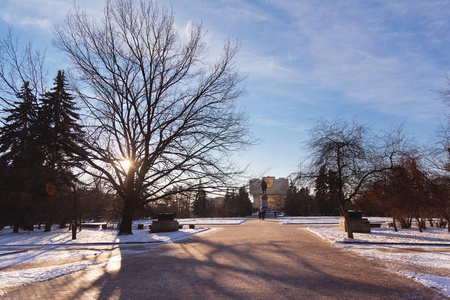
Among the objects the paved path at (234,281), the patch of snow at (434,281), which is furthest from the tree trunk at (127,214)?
the patch of snow at (434,281)

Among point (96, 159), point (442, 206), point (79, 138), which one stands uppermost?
point (79, 138)

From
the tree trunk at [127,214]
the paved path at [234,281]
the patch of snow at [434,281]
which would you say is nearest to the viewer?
the paved path at [234,281]

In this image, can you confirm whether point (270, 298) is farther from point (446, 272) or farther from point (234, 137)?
point (234, 137)

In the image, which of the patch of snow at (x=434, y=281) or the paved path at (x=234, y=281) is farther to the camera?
the patch of snow at (x=434, y=281)

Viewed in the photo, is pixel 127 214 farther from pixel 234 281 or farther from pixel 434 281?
pixel 434 281

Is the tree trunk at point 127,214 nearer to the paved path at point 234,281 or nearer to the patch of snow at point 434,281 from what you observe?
the paved path at point 234,281

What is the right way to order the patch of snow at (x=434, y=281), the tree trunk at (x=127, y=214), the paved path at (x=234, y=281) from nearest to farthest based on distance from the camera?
the paved path at (x=234, y=281) → the patch of snow at (x=434, y=281) → the tree trunk at (x=127, y=214)

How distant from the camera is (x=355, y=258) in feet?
34.9

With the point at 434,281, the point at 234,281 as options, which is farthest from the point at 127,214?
the point at 434,281

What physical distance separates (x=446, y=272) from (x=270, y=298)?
540 cm

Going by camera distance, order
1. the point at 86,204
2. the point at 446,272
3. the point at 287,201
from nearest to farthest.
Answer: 1. the point at 446,272
2. the point at 86,204
3. the point at 287,201

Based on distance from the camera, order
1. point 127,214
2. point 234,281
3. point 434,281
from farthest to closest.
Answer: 1. point 127,214
2. point 234,281
3. point 434,281

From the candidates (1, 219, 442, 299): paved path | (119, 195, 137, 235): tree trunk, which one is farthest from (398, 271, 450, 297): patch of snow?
(119, 195, 137, 235): tree trunk

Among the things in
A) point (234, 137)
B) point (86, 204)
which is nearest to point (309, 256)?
point (234, 137)
